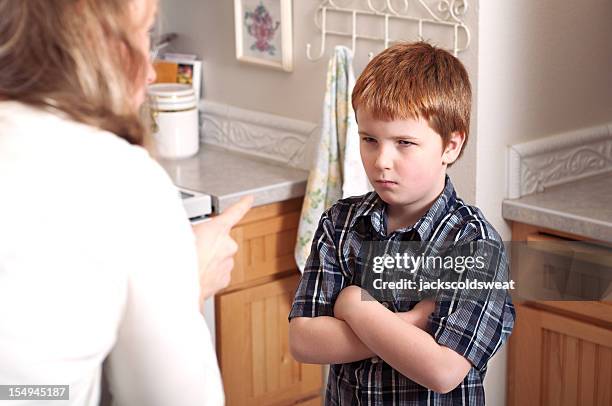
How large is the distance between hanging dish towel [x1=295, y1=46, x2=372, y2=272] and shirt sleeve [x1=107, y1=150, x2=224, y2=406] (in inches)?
52.4

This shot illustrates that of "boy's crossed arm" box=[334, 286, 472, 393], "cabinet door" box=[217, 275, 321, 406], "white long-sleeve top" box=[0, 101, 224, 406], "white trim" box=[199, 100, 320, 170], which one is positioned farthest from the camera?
"white trim" box=[199, 100, 320, 170]

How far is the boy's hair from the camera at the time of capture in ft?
4.70

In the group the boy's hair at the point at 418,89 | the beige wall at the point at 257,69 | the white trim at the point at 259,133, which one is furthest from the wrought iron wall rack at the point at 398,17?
the boy's hair at the point at 418,89

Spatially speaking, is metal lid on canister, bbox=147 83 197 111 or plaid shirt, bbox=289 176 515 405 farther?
metal lid on canister, bbox=147 83 197 111

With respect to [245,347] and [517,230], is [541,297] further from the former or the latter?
[245,347]

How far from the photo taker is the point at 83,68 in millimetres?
880

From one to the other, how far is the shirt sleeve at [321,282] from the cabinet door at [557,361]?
798mm

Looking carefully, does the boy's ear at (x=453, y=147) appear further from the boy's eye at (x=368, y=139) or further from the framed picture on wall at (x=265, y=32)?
the framed picture on wall at (x=265, y=32)

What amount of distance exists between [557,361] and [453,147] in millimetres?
837

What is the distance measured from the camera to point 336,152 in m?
2.28

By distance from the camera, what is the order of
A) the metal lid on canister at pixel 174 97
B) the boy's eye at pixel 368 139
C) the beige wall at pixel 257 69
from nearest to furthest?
the boy's eye at pixel 368 139, the beige wall at pixel 257 69, the metal lid on canister at pixel 174 97

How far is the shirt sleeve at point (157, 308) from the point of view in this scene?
874mm

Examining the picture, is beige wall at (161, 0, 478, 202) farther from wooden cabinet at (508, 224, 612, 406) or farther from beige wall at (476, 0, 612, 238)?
wooden cabinet at (508, 224, 612, 406)

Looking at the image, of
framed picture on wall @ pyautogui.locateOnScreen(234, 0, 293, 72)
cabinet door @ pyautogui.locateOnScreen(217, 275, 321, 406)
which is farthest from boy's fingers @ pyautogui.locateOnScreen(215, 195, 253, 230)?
framed picture on wall @ pyautogui.locateOnScreen(234, 0, 293, 72)
